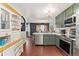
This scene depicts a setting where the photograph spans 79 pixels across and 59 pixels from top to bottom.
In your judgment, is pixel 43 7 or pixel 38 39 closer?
pixel 43 7

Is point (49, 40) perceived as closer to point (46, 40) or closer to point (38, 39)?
point (46, 40)

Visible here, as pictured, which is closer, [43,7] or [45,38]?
[43,7]

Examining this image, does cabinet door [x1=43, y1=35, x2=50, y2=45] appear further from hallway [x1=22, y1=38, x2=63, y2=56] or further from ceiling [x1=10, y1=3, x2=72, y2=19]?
ceiling [x1=10, y1=3, x2=72, y2=19]

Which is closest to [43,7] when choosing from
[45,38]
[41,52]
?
[41,52]

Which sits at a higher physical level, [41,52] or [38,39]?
[38,39]

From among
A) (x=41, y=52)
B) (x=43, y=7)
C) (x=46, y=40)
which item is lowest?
(x=41, y=52)

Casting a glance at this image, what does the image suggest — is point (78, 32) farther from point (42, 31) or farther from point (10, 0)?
point (42, 31)

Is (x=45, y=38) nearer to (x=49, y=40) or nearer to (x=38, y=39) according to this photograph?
(x=49, y=40)

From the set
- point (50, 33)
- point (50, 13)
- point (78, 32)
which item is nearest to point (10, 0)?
point (78, 32)

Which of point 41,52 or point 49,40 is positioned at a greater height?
point 49,40

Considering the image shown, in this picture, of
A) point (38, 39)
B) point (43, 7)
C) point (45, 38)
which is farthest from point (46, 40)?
point (43, 7)

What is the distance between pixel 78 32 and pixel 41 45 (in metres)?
2.86

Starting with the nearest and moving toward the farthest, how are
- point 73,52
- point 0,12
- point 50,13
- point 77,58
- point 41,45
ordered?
point 77,58 → point 0,12 → point 73,52 → point 50,13 → point 41,45

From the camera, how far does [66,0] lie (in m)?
0.95
